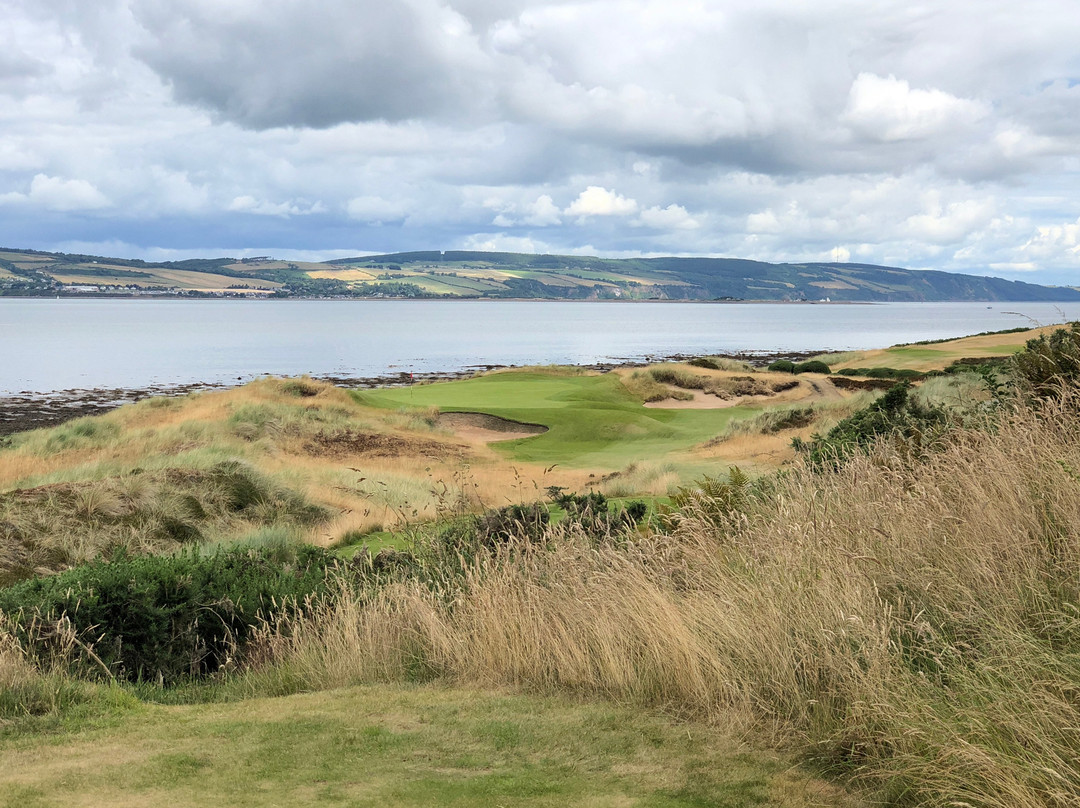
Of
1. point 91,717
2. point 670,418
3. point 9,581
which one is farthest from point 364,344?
point 91,717

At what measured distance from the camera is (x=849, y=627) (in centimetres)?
485

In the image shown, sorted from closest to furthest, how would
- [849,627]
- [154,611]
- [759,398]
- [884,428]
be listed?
[849,627] → [154,611] → [884,428] → [759,398]

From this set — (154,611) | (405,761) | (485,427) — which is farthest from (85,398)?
(405,761)

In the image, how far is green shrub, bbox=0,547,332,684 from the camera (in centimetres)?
738

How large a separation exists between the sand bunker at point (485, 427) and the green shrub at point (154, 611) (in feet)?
67.2

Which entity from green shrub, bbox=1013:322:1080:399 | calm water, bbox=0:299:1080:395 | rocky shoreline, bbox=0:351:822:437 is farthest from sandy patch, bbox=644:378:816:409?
green shrub, bbox=1013:322:1080:399

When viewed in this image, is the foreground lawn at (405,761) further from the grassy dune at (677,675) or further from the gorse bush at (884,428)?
the gorse bush at (884,428)

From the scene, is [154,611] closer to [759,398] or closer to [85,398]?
[759,398]

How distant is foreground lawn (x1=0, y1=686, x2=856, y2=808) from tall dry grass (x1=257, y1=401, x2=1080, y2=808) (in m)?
0.38

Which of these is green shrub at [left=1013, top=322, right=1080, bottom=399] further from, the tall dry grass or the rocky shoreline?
the rocky shoreline

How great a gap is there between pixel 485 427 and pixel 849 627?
86.9 feet

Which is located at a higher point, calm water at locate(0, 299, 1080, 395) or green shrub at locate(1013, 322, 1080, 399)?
green shrub at locate(1013, 322, 1080, 399)

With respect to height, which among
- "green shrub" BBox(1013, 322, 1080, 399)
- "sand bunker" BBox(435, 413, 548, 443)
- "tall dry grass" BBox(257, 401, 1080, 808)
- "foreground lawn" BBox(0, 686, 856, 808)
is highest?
"green shrub" BBox(1013, 322, 1080, 399)

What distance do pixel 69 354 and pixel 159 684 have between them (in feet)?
288
